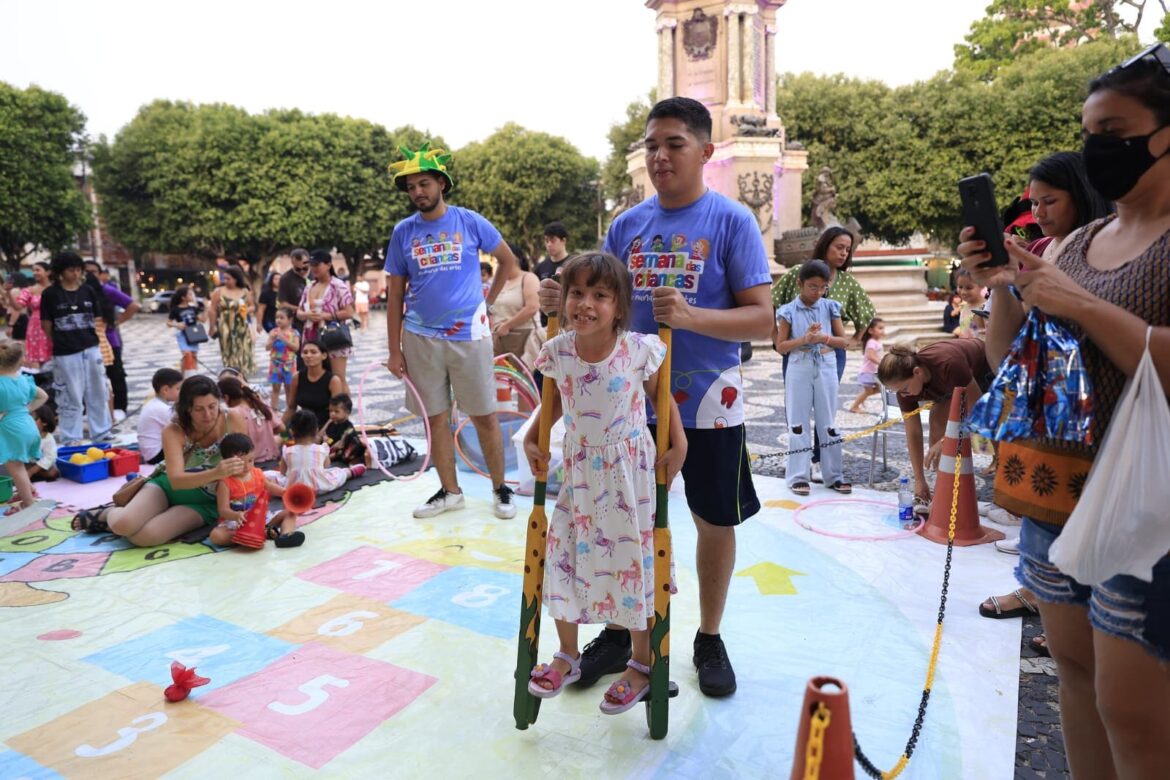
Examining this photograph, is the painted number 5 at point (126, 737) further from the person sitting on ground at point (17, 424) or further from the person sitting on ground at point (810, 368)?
the person sitting on ground at point (810, 368)

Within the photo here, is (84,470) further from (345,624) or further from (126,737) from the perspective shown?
(126,737)

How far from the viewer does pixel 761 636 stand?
3.41 metres

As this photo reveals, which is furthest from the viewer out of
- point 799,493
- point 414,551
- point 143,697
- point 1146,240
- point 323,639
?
point 799,493

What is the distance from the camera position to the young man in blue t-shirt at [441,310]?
4910mm

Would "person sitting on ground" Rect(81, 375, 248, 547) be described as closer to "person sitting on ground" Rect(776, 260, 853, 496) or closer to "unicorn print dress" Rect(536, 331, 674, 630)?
"unicorn print dress" Rect(536, 331, 674, 630)

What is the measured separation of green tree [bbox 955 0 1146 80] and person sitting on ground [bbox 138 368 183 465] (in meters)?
32.9

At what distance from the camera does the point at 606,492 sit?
2.60m

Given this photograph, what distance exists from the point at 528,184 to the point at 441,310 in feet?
107

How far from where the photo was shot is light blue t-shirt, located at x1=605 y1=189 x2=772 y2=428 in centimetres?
277

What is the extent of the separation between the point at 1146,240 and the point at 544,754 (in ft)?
7.43

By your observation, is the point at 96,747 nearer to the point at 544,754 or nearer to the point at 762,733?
the point at 544,754

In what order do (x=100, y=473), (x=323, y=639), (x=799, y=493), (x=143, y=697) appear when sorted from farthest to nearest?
1. (x=100, y=473)
2. (x=799, y=493)
3. (x=323, y=639)
4. (x=143, y=697)

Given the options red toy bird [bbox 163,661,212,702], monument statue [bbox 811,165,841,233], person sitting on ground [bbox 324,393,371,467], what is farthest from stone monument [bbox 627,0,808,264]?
red toy bird [bbox 163,661,212,702]

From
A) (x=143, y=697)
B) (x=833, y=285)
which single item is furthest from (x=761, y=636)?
(x=833, y=285)
